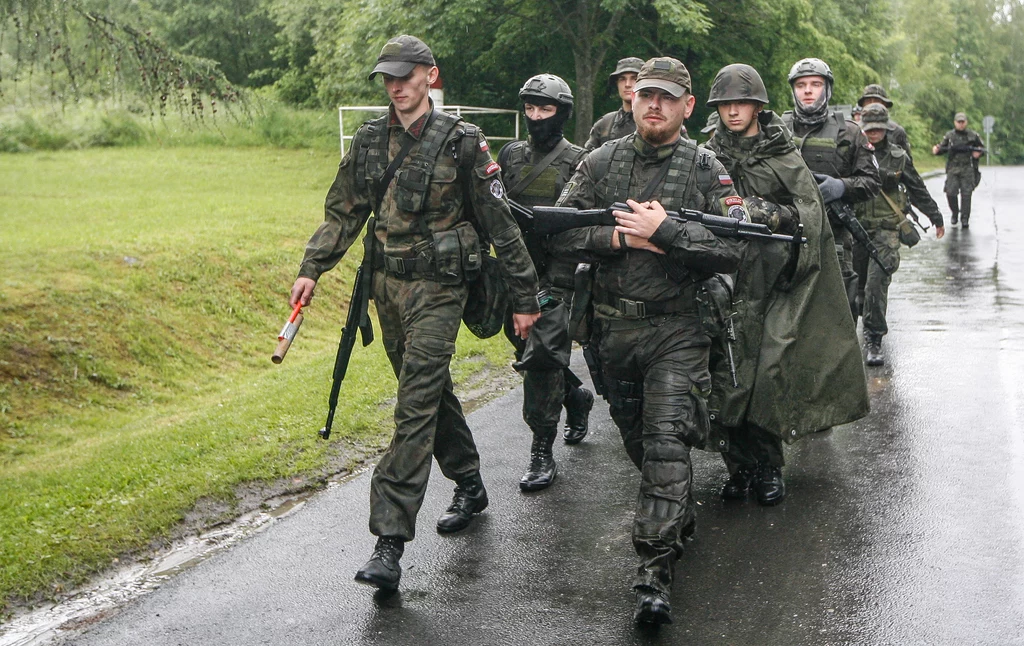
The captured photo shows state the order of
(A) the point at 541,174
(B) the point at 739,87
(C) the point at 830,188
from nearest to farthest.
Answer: (B) the point at 739,87
(A) the point at 541,174
(C) the point at 830,188

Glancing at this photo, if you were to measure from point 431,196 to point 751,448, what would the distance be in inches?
79.9

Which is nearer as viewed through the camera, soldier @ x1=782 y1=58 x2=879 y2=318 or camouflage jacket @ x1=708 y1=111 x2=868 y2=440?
camouflage jacket @ x1=708 y1=111 x2=868 y2=440

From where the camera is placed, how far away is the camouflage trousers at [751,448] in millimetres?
5641

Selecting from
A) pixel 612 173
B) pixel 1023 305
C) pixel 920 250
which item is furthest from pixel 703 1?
pixel 612 173

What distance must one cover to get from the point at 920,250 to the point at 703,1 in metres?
9.67

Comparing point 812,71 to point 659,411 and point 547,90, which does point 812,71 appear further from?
point 659,411

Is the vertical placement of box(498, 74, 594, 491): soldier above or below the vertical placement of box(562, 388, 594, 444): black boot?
above

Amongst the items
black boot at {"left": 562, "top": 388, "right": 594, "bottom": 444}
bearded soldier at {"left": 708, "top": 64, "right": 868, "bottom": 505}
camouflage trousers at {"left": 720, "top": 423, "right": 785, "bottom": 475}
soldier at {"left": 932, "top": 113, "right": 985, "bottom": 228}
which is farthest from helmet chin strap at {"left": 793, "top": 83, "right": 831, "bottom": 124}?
soldier at {"left": 932, "top": 113, "right": 985, "bottom": 228}

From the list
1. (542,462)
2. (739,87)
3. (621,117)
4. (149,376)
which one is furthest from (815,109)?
→ (149,376)

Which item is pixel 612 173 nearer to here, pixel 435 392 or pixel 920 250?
pixel 435 392

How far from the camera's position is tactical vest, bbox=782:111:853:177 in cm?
749

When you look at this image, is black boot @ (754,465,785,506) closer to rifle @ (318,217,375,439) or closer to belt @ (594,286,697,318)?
belt @ (594,286,697,318)

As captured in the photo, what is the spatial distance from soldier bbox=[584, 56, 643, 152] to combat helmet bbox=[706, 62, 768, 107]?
148cm

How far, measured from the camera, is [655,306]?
477 centimetres
